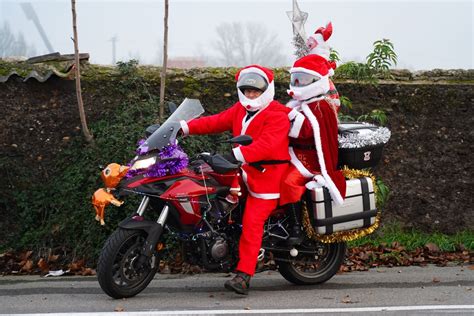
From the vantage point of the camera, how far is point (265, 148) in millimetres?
6082

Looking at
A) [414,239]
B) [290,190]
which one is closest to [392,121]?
[414,239]

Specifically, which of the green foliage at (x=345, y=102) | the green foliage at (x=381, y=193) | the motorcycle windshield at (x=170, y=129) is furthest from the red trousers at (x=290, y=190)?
the green foliage at (x=345, y=102)

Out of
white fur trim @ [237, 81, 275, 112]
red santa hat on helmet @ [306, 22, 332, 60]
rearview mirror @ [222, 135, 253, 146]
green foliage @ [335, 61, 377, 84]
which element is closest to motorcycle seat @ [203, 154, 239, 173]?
rearview mirror @ [222, 135, 253, 146]

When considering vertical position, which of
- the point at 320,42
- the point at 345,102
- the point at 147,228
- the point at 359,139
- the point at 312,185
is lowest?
the point at 147,228

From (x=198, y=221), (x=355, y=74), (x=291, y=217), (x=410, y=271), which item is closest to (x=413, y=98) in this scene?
(x=355, y=74)

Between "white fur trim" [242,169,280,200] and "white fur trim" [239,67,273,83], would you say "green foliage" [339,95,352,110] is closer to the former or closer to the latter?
"white fur trim" [239,67,273,83]

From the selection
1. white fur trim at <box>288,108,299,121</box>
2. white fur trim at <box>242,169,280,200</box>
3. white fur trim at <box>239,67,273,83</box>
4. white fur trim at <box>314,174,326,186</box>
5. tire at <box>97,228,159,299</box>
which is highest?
white fur trim at <box>239,67,273,83</box>

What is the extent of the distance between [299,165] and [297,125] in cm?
36

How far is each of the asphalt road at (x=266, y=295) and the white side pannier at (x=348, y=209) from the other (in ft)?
1.79

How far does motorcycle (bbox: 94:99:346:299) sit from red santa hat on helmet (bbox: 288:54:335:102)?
35.1 inches

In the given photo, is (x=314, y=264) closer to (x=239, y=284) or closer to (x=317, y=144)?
(x=239, y=284)

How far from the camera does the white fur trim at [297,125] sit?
636 cm

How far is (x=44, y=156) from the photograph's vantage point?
28.0 ft

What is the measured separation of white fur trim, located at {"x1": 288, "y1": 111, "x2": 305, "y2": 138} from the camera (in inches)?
250
